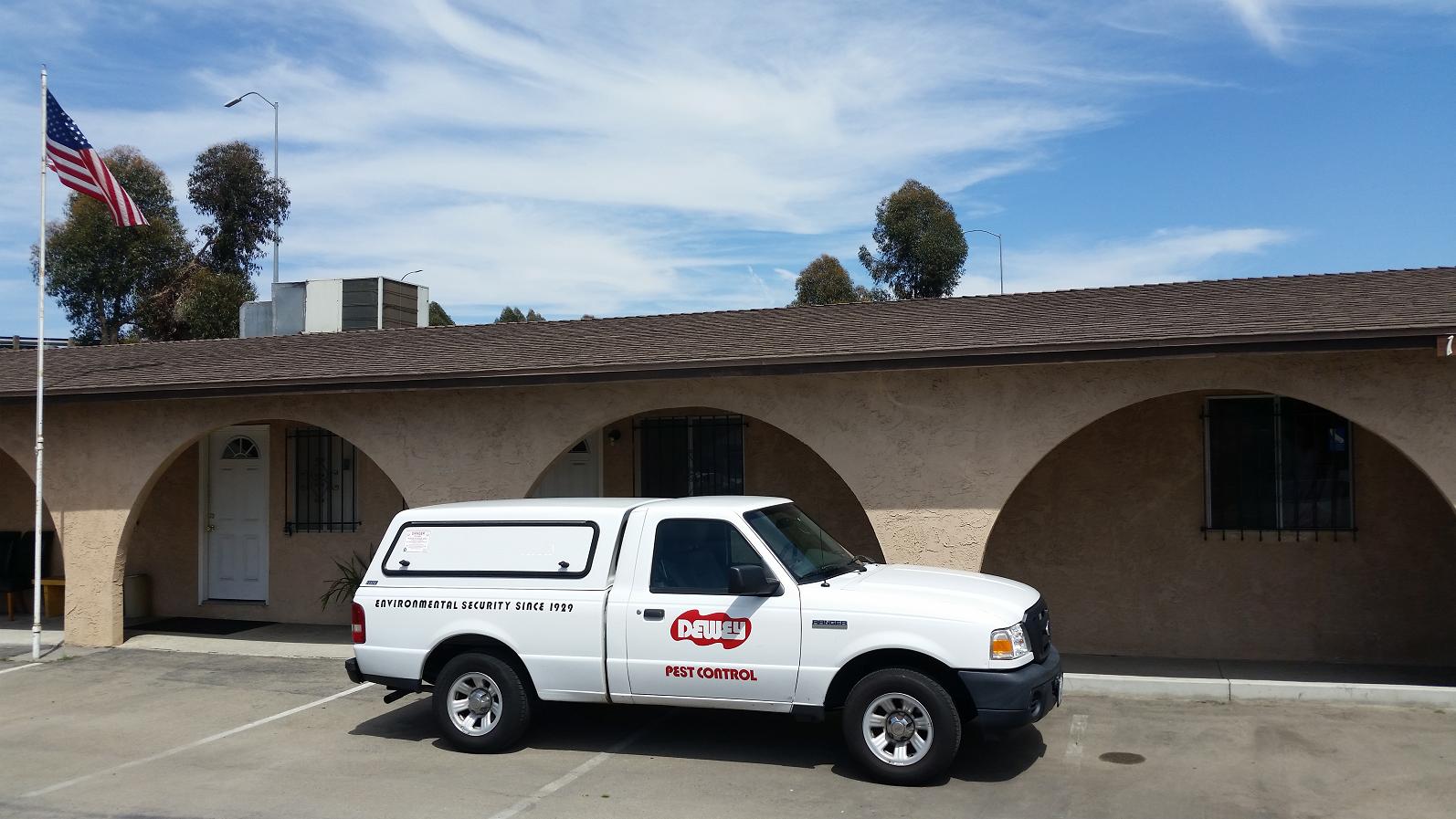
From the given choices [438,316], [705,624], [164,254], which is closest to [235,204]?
[164,254]

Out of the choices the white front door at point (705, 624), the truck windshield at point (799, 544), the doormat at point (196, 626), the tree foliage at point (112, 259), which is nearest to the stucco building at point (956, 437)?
the doormat at point (196, 626)

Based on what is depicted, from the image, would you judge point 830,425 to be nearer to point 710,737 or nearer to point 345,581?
point 710,737

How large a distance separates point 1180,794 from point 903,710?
172 cm

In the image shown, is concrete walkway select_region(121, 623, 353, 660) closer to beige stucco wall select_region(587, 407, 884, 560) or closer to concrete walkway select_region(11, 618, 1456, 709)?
concrete walkway select_region(11, 618, 1456, 709)

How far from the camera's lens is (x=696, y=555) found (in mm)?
8031

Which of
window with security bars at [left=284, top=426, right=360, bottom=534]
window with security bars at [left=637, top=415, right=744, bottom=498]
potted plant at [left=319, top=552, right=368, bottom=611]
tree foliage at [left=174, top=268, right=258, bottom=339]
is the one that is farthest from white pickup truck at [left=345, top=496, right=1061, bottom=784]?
tree foliage at [left=174, top=268, right=258, bottom=339]

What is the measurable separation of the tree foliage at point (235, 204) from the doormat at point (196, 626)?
2602 cm

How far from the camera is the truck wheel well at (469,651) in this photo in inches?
325

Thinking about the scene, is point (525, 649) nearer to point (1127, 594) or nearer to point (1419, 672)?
point (1127, 594)

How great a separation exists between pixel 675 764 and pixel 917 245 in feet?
118

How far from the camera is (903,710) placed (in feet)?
24.1

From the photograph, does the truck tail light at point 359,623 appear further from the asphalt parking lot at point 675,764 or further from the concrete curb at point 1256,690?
the concrete curb at point 1256,690

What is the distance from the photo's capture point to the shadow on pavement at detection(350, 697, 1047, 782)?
26.0 feet

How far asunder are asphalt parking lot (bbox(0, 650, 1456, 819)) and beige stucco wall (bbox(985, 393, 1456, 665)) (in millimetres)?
2124
